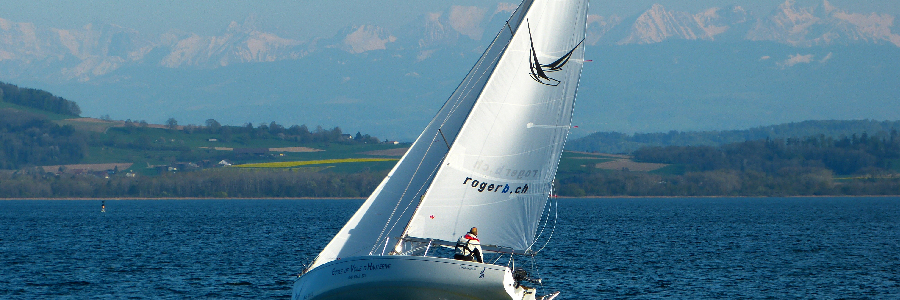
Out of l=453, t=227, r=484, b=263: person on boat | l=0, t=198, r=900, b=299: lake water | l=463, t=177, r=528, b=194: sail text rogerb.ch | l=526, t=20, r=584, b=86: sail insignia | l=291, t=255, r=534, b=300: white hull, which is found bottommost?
l=0, t=198, r=900, b=299: lake water

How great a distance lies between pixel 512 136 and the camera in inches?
1206

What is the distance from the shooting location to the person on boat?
28.9 meters

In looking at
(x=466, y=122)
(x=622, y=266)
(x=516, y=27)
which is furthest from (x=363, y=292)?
(x=622, y=266)

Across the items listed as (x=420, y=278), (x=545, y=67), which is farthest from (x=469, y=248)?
(x=545, y=67)

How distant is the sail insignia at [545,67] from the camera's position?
30.3 meters

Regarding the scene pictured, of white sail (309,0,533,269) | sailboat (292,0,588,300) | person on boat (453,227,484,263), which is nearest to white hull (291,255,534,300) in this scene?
sailboat (292,0,588,300)

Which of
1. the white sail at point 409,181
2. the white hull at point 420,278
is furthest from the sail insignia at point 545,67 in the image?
the white hull at point 420,278

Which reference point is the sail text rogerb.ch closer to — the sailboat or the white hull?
the sailboat

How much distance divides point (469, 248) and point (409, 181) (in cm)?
462

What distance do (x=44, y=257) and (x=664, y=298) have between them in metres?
41.0

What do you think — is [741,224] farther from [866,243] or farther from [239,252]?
[239,252]

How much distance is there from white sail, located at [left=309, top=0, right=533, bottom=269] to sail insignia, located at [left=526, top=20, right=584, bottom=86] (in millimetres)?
1186

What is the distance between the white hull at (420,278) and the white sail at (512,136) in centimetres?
217

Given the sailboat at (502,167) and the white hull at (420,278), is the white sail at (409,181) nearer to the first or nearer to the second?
the sailboat at (502,167)
